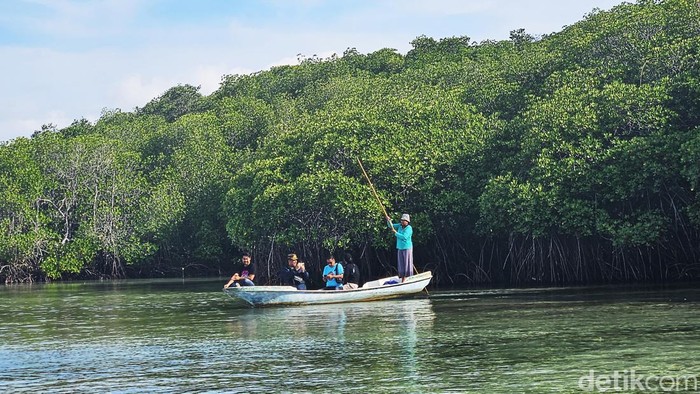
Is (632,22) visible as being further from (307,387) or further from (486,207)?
(307,387)

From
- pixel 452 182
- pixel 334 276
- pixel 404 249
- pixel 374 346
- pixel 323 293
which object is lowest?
pixel 374 346

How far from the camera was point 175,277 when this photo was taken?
1849 inches

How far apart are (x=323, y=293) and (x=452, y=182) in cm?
1138

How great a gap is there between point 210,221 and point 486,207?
2065cm

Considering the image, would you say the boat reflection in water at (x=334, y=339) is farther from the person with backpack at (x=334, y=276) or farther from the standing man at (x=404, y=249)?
the standing man at (x=404, y=249)

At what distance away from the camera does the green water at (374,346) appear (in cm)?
1041

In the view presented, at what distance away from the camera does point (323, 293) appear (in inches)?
862

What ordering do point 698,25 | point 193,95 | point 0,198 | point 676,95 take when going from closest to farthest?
point 676,95 → point 698,25 → point 0,198 → point 193,95

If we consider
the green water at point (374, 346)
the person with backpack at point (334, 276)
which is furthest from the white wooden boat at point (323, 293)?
the person with backpack at point (334, 276)

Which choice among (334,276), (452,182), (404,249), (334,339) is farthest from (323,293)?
(452,182)

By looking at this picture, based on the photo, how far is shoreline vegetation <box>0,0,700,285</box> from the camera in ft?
89.4

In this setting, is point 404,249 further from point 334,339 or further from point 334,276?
point 334,339

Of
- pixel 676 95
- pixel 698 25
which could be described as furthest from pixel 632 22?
pixel 676 95

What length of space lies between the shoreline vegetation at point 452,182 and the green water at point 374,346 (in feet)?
19.0
